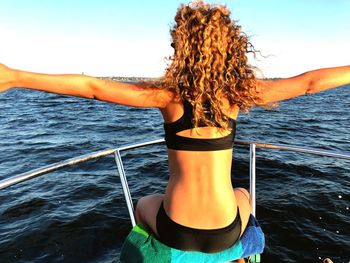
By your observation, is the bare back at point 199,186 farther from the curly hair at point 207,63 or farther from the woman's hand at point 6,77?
the woman's hand at point 6,77

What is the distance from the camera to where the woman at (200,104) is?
1.91m

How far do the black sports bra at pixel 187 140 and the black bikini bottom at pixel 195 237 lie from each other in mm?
498

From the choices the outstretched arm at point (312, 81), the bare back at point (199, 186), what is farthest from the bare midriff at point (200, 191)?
the outstretched arm at point (312, 81)

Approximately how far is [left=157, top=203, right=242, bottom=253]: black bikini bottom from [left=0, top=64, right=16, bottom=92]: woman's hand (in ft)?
3.86

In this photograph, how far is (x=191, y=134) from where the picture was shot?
189 cm

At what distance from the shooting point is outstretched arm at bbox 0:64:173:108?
64.8 inches

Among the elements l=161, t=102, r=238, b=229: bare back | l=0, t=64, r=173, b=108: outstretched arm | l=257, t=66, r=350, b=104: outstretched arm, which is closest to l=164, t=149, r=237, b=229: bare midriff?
l=161, t=102, r=238, b=229: bare back

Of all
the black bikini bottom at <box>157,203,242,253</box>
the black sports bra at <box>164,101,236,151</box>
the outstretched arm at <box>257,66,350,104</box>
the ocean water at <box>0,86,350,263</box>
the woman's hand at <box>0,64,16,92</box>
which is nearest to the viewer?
the woman's hand at <box>0,64,16,92</box>

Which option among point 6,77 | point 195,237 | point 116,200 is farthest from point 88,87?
point 116,200

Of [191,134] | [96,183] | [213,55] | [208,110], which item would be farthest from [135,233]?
[96,183]

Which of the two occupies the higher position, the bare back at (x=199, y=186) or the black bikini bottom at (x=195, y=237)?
the bare back at (x=199, y=186)

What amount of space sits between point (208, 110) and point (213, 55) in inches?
13.9

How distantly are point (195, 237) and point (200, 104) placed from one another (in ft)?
2.63

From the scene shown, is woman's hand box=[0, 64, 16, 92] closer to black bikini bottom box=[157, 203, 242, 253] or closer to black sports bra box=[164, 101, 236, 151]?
black sports bra box=[164, 101, 236, 151]
